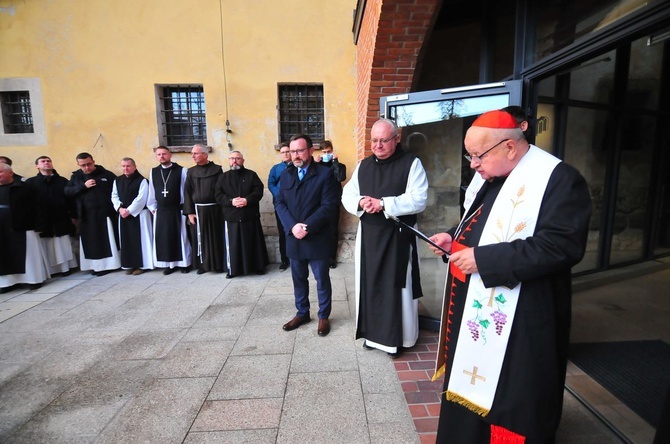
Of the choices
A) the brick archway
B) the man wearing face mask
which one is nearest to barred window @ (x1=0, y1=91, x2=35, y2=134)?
the man wearing face mask

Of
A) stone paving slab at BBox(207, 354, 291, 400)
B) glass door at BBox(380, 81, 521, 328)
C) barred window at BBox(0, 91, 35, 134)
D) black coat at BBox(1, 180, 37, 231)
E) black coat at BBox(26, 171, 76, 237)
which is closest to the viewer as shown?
stone paving slab at BBox(207, 354, 291, 400)

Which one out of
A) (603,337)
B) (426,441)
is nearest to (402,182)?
(426,441)

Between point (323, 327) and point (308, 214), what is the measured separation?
1148 millimetres

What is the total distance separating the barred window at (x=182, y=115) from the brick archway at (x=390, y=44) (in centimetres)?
335

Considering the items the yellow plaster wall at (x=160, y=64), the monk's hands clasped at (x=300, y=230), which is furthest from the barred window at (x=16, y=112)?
the monk's hands clasped at (x=300, y=230)

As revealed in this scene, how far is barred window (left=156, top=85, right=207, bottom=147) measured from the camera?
652 centimetres

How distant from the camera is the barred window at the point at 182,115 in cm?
652

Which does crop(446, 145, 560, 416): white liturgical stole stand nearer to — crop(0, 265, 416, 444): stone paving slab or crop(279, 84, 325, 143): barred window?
crop(0, 265, 416, 444): stone paving slab

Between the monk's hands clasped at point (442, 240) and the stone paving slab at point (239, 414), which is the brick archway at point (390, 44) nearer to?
the monk's hands clasped at point (442, 240)

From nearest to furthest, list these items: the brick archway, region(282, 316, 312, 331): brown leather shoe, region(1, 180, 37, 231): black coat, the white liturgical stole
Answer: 1. the white liturgical stole
2. region(282, 316, 312, 331): brown leather shoe
3. the brick archway
4. region(1, 180, 37, 231): black coat

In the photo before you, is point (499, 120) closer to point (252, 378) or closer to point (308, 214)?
point (308, 214)

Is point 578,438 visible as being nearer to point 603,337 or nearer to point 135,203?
point 603,337

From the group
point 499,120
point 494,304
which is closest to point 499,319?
point 494,304

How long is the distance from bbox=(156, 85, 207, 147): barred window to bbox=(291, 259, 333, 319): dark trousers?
4220mm
